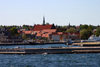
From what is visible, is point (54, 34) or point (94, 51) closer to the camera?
point (94, 51)

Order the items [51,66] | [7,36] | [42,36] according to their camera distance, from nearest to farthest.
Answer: [51,66] < [7,36] < [42,36]

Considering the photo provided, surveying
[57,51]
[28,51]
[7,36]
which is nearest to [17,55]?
[28,51]

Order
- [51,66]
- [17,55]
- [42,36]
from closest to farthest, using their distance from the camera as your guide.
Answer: [51,66], [17,55], [42,36]

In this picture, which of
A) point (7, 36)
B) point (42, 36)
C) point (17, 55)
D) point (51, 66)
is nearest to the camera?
point (51, 66)

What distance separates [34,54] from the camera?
76.5 m

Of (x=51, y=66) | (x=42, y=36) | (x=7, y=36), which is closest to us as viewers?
(x=51, y=66)

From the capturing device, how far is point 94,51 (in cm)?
7919

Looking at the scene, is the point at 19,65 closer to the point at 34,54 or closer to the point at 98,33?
the point at 34,54

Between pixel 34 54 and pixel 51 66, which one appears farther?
pixel 34 54

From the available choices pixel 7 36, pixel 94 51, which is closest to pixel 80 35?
pixel 7 36

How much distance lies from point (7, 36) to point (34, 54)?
10520cm

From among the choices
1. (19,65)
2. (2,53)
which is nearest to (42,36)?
(2,53)

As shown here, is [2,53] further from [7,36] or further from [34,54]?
[7,36]

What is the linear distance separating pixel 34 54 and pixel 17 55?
3976 mm
